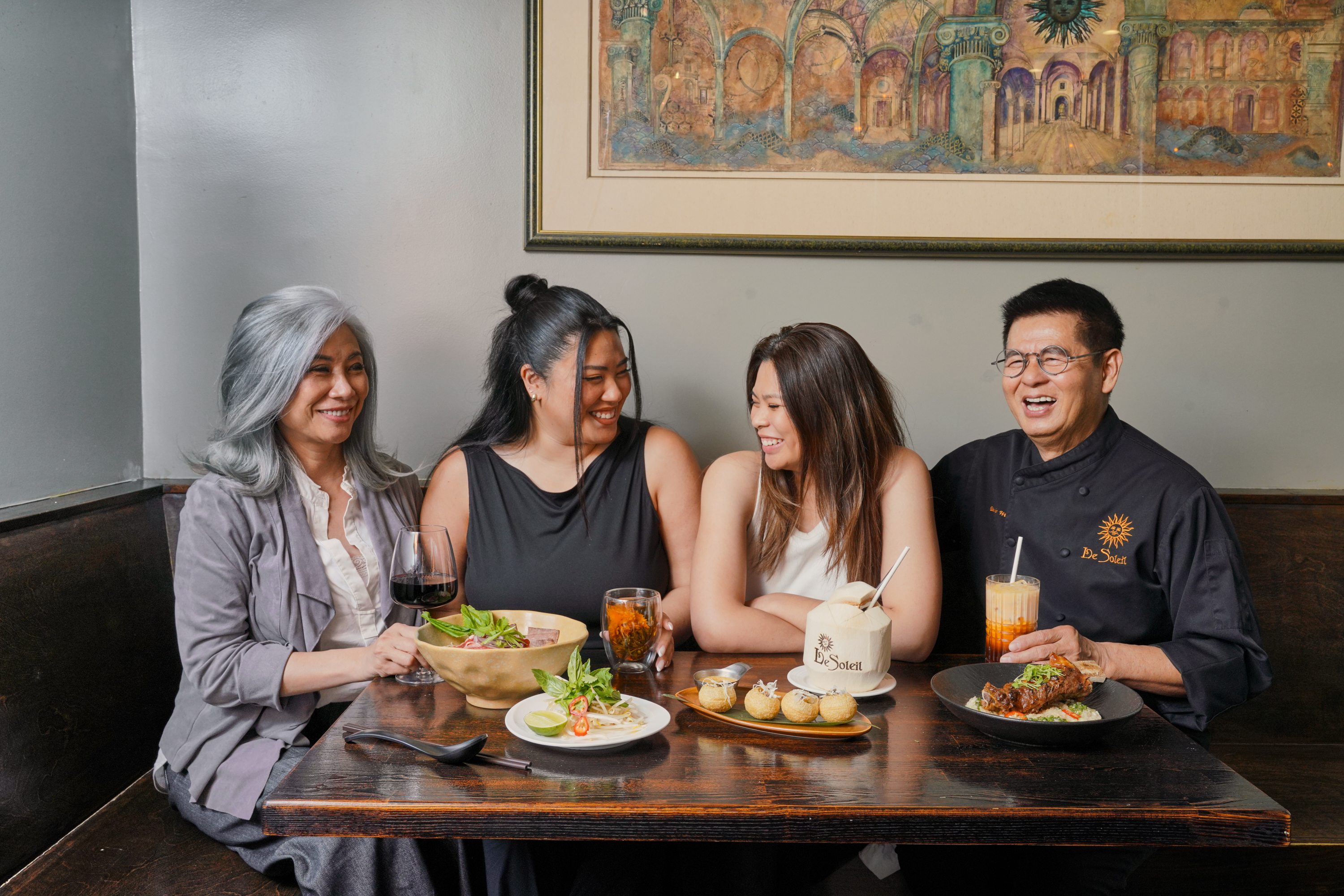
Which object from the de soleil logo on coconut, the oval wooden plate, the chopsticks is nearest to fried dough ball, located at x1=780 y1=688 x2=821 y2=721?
the oval wooden plate

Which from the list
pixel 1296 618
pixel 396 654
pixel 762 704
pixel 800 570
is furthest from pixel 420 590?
pixel 1296 618

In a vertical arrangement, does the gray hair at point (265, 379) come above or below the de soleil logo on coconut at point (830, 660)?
above

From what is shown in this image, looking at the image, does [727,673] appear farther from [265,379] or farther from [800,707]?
[265,379]

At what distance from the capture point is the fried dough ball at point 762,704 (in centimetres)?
137

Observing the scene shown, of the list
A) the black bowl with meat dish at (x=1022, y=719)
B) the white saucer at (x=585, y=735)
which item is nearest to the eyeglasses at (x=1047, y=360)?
the black bowl with meat dish at (x=1022, y=719)

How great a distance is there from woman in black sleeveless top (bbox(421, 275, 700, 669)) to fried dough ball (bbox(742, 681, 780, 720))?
0.67m

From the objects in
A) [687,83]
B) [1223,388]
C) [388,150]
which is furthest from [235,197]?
[1223,388]

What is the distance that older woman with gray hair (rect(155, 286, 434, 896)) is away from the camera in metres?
1.67

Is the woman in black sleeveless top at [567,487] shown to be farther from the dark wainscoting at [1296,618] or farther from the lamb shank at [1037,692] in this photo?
the dark wainscoting at [1296,618]

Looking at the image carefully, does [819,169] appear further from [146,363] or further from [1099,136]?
[146,363]

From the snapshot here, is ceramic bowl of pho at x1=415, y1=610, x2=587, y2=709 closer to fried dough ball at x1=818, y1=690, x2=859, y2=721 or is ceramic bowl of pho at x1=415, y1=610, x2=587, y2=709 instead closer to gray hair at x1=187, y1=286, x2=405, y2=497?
fried dough ball at x1=818, y1=690, x2=859, y2=721

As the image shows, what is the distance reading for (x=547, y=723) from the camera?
1.31 meters

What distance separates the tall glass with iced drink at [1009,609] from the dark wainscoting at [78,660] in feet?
6.02

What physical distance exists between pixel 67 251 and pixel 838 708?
215cm
